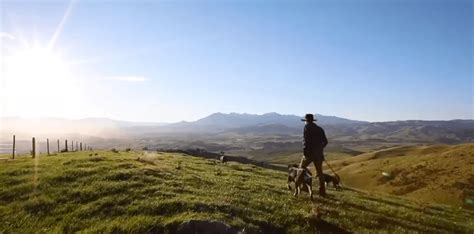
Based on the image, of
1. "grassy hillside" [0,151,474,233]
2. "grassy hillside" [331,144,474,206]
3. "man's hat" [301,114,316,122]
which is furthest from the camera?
"grassy hillside" [331,144,474,206]

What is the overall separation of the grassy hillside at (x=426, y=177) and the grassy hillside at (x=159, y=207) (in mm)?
34288

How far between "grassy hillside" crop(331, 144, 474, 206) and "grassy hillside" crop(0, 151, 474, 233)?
112 feet

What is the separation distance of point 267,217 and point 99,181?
11431 mm

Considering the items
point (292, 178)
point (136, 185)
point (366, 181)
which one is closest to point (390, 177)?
point (366, 181)

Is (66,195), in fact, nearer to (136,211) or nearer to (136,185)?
(136,185)

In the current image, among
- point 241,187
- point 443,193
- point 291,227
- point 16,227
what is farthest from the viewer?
point 443,193

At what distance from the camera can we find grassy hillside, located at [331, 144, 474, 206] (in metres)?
52.1

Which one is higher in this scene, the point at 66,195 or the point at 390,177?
the point at 66,195

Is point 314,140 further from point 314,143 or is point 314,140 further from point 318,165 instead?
point 318,165

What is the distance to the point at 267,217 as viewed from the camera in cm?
1789

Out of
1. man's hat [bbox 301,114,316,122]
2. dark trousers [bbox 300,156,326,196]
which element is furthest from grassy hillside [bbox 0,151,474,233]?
man's hat [bbox 301,114,316,122]

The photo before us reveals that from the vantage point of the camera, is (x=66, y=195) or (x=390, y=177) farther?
(x=390, y=177)

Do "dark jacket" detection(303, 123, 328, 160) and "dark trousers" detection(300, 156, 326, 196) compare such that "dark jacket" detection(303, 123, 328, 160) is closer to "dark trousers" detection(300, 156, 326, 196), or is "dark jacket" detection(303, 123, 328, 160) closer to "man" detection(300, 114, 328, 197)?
"man" detection(300, 114, 328, 197)

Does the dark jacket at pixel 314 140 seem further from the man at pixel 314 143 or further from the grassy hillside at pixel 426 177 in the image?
the grassy hillside at pixel 426 177
